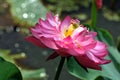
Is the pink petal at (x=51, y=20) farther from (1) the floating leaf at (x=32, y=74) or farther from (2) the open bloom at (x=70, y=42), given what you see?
(1) the floating leaf at (x=32, y=74)

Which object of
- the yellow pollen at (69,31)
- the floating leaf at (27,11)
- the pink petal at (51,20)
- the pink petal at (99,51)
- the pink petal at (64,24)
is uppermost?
the pink petal at (51,20)

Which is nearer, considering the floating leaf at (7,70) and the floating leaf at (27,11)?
the floating leaf at (7,70)

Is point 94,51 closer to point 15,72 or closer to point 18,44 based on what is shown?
point 15,72

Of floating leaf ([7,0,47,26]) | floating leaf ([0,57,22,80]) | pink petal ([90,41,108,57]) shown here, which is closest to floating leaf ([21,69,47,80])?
floating leaf ([7,0,47,26])

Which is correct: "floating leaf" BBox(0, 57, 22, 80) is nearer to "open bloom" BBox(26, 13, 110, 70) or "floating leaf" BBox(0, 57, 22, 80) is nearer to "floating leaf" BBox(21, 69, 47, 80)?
"open bloom" BBox(26, 13, 110, 70)

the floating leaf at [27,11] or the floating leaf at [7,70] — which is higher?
the floating leaf at [7,70]

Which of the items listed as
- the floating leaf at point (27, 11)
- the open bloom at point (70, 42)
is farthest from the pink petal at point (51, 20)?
the floating leaf at point (27, 11)
